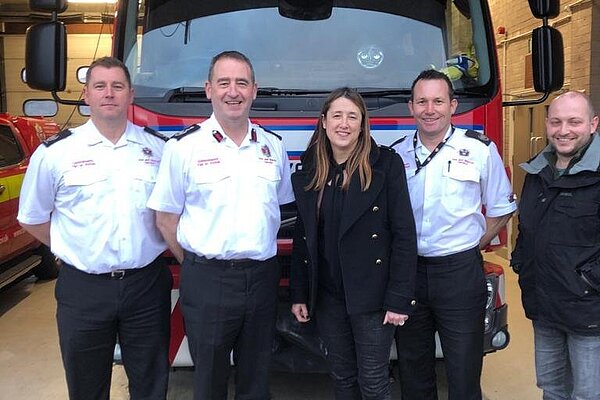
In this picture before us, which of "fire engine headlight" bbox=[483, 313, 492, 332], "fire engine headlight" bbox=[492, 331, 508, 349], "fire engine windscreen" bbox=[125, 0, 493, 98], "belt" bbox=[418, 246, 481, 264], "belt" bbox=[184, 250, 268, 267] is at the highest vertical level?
"fire engine windscreen" bbox=[125, 0, 493, 98]

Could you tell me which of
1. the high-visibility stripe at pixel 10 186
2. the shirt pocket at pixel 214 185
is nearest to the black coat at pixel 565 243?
the shirt pocket at pixel 214 185

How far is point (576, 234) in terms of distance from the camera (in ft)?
8.80

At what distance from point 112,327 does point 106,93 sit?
1.01 metres

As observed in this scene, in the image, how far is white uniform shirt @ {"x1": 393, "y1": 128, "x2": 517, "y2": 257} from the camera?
283 cm

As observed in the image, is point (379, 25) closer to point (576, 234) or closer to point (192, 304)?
point (576, 234)

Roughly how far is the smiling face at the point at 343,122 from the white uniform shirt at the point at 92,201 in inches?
32.4

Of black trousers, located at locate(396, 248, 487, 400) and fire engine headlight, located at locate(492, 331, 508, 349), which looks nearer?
black trousers, located at locate(396, 248, 487, 400)

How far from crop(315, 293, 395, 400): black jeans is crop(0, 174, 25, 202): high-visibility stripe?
4.32m

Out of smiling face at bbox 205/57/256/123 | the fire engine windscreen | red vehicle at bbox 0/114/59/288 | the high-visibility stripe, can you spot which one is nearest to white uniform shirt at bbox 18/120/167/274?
smiling face at bbox 205/57/256/123

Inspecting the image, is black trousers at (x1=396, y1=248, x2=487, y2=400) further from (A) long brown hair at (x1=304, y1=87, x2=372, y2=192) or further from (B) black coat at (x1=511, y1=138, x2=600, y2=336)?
(A) long brown hair at (x1=304, y1=87, x2=372, y2=192)

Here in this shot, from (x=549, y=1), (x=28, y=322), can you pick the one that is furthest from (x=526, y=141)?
(x=28, y=322)

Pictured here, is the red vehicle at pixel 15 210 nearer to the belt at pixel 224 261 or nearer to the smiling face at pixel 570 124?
the belt at pixel 224 261

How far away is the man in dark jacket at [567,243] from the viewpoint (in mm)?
2672

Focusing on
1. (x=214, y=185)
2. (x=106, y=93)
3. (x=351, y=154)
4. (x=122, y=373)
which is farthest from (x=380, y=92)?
(x=122, y=373)
